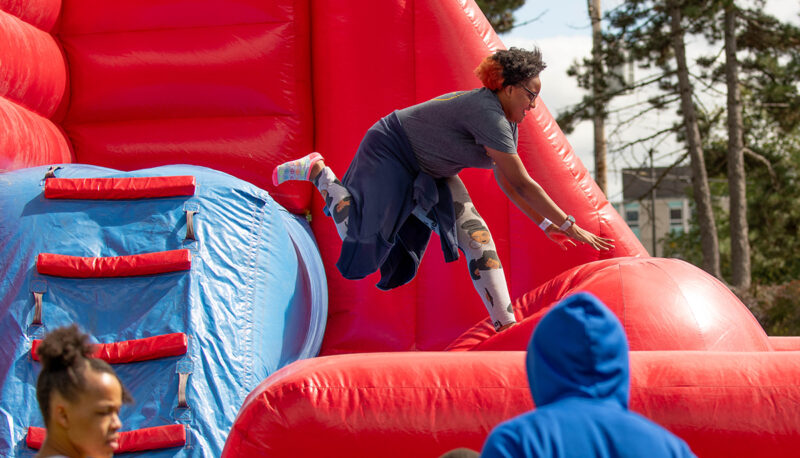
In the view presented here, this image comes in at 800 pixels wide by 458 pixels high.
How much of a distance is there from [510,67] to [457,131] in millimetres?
290

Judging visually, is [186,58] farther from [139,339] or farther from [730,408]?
[730,408]

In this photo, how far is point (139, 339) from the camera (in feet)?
9.51

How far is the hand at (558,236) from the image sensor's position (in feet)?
10.1

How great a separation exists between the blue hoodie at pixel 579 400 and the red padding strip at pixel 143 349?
1822mm

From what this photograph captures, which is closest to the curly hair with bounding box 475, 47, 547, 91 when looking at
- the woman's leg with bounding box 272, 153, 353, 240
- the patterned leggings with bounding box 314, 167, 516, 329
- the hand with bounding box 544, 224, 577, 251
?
the patterned leggings with bounding box 314, 167, 516, 329

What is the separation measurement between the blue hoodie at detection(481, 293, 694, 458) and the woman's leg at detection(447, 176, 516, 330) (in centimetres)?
174

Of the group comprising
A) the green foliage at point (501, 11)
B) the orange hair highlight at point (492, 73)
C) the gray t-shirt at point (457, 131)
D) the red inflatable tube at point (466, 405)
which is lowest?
the red inflatable tube at point (466, 405)

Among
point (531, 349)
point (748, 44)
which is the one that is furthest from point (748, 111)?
point (531, 349)

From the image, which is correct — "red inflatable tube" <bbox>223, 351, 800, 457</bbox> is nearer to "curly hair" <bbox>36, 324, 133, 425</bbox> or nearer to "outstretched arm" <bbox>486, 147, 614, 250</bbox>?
"curly hair" <bbox>36, 324, 133, 425</bbox>

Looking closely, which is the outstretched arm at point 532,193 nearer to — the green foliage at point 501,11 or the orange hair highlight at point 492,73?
Result: the orange hair highlight at point 492,73

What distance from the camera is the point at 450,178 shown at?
320 centimetres

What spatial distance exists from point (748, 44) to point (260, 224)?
11153 mm

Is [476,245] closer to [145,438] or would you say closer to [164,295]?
[164,295]

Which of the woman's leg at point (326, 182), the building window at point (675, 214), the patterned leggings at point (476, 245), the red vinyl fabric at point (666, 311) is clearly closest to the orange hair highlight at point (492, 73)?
the patterned leggings at point (476, 245)
